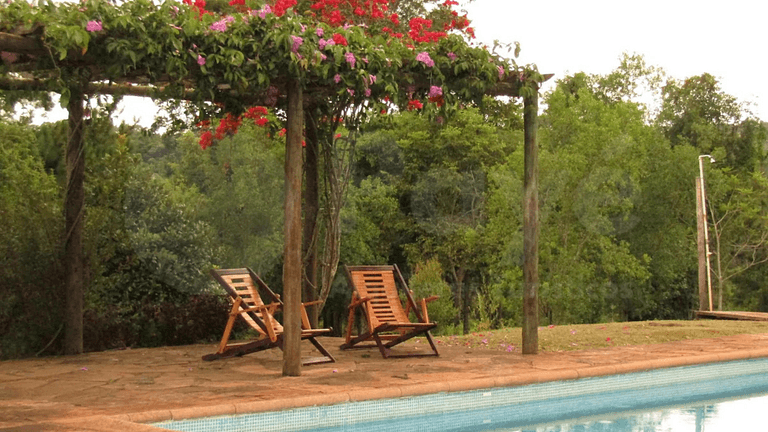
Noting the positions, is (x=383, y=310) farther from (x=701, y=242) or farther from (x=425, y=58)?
(x=701, y=242)

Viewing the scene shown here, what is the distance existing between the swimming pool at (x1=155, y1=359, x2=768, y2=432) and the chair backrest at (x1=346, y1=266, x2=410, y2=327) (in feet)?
6.11

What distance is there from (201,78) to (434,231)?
14.2 m

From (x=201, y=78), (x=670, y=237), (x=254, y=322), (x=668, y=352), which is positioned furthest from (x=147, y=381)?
(x=670, y=237)

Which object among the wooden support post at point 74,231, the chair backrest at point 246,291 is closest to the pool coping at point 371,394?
the chair backrest at point 246,291

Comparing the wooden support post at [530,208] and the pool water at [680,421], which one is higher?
the wooden support post at [530,208]

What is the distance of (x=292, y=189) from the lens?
19.7 feet

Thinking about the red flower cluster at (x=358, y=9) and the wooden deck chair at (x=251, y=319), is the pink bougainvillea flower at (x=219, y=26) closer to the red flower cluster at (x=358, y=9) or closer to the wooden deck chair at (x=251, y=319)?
the wooden deck chair at (x=251, y=319)

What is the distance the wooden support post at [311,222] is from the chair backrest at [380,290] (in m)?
0.83

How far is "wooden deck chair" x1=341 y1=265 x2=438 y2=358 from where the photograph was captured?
23.6ft

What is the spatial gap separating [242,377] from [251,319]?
3.93ft

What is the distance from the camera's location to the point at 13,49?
5.30 meters

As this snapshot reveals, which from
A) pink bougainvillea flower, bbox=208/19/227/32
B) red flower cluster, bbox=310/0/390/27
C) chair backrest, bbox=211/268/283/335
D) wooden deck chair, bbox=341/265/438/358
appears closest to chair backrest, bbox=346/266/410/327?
wooden deck chair, bbox=341/265/438/358

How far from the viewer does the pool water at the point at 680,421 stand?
5.76 metres

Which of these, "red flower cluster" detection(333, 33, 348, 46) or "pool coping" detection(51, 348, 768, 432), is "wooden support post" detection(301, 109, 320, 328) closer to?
"red flower cluster" detection(333, 33, 348, 46)
